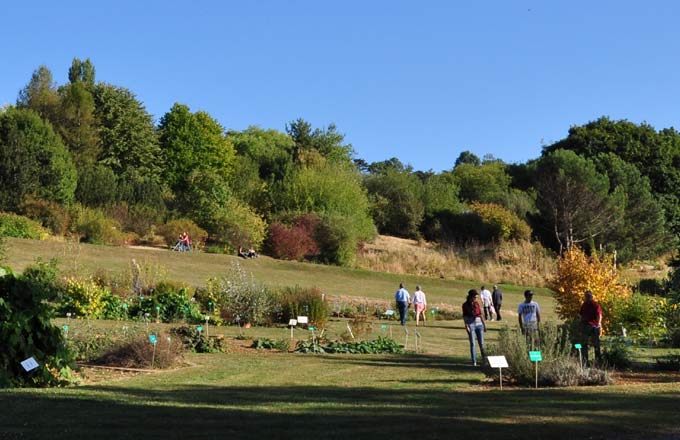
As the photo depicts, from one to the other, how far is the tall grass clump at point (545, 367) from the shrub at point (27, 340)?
6894 millimetres

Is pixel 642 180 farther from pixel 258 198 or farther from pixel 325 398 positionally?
pixel 325 398

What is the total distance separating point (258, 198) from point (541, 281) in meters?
21.6

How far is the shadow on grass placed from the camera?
26.1ft

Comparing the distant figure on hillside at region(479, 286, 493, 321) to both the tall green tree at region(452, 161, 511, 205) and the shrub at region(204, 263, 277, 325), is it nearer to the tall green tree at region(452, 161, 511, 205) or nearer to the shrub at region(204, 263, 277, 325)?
the shrub at region(204, 263, 277, 325)

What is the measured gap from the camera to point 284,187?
58.9 m

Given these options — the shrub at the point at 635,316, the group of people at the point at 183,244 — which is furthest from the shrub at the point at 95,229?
the shrub at the point at 635,316

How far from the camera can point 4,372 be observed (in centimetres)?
1159

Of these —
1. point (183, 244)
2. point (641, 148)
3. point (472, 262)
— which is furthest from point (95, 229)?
point (641, 148)

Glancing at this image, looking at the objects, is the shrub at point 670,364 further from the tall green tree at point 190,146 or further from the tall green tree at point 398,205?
the tall green tree at point 190,146

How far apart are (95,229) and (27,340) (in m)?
34.1

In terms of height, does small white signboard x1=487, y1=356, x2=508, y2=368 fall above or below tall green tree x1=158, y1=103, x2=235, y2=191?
below

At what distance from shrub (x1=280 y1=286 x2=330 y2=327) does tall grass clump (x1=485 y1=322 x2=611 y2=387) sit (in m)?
10.1

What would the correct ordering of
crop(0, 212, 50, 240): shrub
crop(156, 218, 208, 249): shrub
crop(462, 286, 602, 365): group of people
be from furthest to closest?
crop(156, 218, 208, 249): shrub < crop(0, 212, 50, 240): shrub < crop(462, 286, 602, 365): group of people

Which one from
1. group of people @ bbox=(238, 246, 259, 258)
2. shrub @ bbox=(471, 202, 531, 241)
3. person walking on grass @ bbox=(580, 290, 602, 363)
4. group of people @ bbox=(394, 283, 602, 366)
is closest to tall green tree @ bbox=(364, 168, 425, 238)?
shrub @ bbox=(471, 202, 531, 241)
